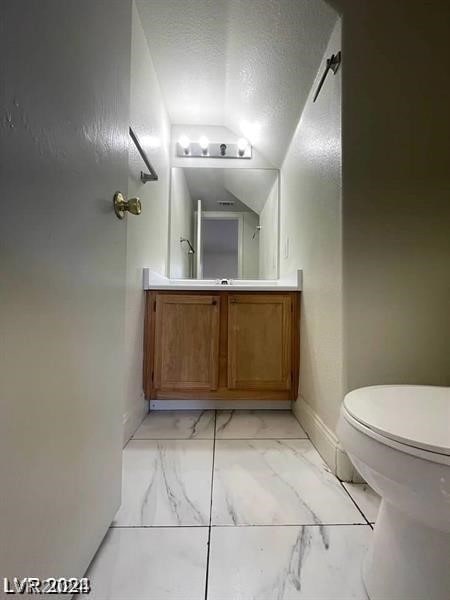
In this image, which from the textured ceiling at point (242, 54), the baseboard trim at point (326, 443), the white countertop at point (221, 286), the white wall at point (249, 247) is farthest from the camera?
the white wall at point (249, 247)

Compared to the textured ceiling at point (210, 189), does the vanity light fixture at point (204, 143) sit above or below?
above

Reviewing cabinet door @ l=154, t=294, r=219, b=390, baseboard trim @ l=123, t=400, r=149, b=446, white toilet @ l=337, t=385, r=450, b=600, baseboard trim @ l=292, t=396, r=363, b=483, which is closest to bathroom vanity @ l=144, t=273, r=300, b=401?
cabinet door @ l=154, t=294, r=219, b=390

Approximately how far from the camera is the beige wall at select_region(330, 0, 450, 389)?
1.03m

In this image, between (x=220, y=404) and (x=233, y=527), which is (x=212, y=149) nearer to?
(x=220, y=404)

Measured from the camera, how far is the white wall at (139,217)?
1308 millimetres

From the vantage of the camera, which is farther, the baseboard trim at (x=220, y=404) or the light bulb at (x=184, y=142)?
the light bulb at (x=184, y=142)

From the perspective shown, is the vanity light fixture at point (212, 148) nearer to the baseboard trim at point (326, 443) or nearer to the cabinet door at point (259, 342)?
the cabinet door at point (259, 342)

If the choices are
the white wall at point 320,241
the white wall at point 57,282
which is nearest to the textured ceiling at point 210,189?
the white wall at point 320,241

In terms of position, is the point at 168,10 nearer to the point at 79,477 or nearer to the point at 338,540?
the point at 79,477

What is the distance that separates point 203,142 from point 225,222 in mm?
615

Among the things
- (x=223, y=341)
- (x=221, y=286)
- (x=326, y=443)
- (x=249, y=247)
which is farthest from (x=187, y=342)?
(x=249, y=247)

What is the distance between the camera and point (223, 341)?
1.67 metres

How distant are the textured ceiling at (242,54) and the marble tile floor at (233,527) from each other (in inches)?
69.7

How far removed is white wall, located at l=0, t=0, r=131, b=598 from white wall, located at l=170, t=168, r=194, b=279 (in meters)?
1.36
